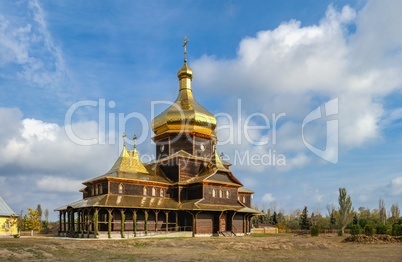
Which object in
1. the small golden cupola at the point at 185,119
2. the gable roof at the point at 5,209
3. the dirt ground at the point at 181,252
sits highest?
the small golden cupola at the point at 185,119

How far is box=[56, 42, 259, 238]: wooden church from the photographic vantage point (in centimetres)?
3416

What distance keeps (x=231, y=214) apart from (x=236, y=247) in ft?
47.5

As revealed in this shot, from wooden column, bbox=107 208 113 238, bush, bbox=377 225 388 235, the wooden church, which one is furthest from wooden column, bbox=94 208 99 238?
bush, bbox=377 225 388 235

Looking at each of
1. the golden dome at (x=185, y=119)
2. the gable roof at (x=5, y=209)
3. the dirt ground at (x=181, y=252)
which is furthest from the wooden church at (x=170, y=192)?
the dirt ground at (x=181, y=252)

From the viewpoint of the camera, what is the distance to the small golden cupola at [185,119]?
41906 millimetres

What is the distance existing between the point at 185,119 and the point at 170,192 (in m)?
7.81

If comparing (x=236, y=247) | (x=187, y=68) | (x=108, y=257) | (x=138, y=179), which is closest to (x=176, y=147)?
(x=138, y=179)

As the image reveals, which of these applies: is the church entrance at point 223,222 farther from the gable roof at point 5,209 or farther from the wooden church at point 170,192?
the gable roof at point 5,209

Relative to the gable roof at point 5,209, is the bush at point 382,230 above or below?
below

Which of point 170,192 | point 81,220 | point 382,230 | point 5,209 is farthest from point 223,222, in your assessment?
point 5,209

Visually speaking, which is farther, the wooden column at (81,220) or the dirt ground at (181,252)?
the wooden column at (81,220)

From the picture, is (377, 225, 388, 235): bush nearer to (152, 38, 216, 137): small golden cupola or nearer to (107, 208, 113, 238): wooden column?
(152, 38, 216, 137): small golden cupola

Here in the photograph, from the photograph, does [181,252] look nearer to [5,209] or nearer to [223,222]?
[223,222]

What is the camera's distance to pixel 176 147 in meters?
42.1
